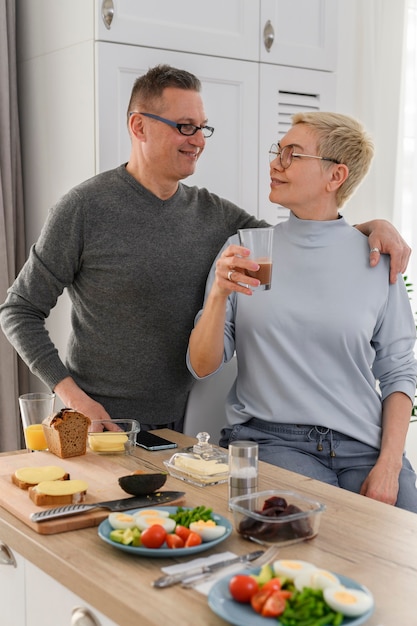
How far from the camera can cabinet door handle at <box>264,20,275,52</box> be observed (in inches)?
116

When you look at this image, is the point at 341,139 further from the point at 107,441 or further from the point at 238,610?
the point at 238,610

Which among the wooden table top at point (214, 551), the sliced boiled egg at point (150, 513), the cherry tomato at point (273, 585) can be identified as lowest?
the wooden table top at point (214, 551)

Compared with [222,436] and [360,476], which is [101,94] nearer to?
[222,436]

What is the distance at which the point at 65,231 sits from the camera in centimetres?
235

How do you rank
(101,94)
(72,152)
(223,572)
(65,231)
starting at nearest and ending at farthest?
(223,572) → (65,231) → (101,94) → (72,152)

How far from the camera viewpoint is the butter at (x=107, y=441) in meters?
1.87

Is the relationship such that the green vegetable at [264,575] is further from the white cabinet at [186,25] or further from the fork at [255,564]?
the white cabinet at [186,25]

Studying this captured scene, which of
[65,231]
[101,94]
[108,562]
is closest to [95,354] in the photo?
[65,231]

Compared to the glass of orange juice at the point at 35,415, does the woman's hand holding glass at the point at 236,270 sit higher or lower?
higher

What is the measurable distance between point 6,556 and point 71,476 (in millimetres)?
223

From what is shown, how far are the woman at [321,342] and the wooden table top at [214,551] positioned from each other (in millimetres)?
449

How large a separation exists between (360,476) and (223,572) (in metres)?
0.95

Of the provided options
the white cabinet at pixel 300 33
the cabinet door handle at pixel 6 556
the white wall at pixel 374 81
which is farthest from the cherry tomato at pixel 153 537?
the white wall at pixel 374 81

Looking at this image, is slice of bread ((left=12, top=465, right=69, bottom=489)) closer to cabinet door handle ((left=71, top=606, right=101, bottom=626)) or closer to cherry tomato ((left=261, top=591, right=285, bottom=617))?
cabinet door handle ((left=71, top=606, right=101, bottom=626))
